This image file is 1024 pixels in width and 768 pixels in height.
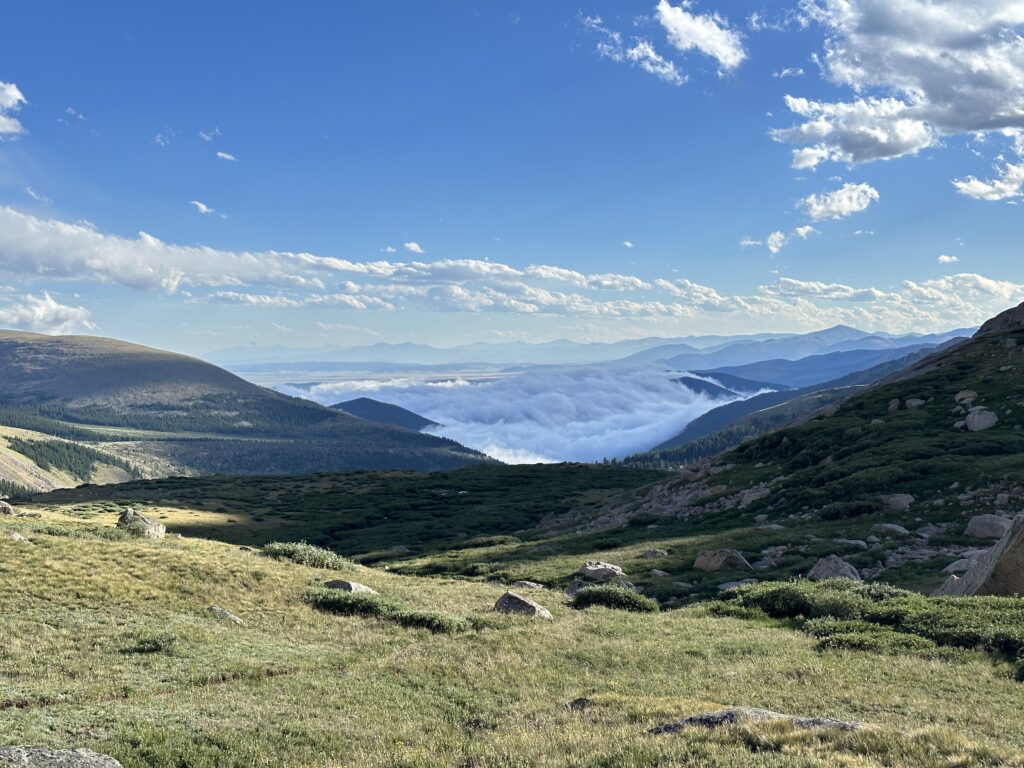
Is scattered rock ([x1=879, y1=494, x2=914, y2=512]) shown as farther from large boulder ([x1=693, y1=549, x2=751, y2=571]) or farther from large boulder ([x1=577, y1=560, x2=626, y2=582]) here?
large boulder ([x1=577, y1=560, x2=626, y2=582])

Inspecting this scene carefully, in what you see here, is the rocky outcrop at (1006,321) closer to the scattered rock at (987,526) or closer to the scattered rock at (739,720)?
the scattered rock at (987,526)

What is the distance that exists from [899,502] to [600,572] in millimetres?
22297

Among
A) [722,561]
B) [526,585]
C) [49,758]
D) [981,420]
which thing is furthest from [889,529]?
[49,758]

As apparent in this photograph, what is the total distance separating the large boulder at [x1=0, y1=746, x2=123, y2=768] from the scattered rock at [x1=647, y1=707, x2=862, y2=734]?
987 centimetres

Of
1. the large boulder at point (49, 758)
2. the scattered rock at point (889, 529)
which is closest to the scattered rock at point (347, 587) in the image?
the large boulder at point (49, 758)

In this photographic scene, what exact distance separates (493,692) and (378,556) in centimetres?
5258

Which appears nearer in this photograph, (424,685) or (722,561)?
(424,685)

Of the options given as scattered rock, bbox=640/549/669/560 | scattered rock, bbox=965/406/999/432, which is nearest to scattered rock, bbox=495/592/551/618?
scattered rock, bbox=640/549/669/560

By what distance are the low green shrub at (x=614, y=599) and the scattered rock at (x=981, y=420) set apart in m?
44.8

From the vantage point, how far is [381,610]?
26.5 meters

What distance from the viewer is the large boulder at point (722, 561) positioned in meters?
38.0

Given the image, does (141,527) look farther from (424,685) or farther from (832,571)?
(832,571)

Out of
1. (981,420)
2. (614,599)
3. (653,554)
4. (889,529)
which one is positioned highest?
(981,420)

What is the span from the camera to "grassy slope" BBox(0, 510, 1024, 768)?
473 inches
